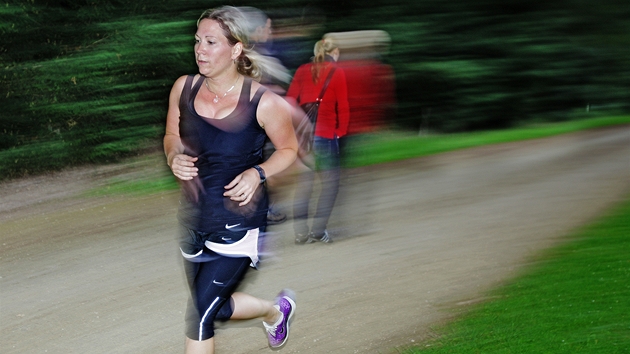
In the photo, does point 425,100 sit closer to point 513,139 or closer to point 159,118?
point 513,139

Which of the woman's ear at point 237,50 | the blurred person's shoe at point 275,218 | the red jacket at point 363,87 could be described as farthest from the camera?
the blurred person's shoe at point 275,218

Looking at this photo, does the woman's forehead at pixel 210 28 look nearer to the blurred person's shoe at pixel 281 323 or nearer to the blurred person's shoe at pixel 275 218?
the blurred person's shoe at pixel 281 323

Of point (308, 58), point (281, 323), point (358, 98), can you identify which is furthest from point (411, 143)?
point (281, 323)

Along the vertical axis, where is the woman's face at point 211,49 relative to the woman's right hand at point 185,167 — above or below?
above

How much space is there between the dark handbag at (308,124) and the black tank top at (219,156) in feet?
9.04

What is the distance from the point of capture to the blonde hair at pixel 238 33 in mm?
3834

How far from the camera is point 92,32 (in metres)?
10.1

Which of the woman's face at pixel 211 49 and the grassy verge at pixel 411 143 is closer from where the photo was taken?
the woman's face at pixel 211 49

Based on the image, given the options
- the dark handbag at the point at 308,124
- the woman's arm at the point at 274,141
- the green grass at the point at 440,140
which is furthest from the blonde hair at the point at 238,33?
Answer: the green grass at the point at 440,140

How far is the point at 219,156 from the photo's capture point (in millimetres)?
3822

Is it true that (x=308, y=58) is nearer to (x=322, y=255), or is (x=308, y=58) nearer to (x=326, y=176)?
(x=326, y=176)

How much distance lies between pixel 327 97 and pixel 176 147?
9.88 feet

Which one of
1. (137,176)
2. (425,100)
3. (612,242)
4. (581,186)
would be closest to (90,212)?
(137,176)

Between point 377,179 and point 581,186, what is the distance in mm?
2307
